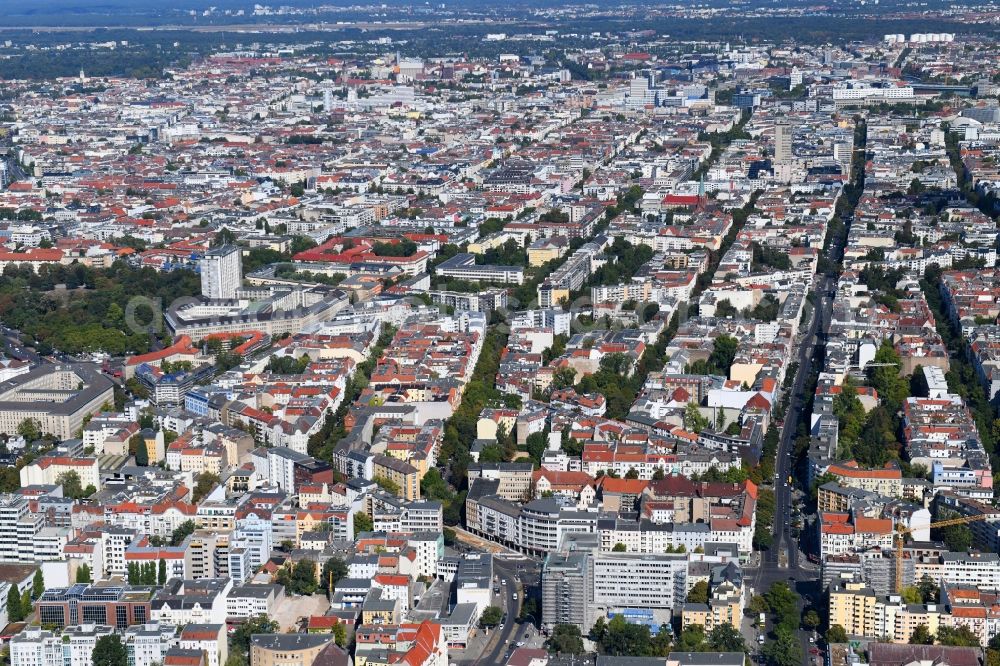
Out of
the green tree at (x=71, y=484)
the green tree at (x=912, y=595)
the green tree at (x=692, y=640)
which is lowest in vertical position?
the green tree at (x=71, y=484)

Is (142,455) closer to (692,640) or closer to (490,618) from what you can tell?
(490,618)

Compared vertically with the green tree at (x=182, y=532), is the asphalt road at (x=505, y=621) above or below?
below

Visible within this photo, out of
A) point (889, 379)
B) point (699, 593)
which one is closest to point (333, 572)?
point (699, 593)

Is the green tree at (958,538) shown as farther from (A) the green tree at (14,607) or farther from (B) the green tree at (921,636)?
(A) the green tree at (14,607)

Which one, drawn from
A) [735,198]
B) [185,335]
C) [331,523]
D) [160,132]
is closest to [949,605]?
[331,523]

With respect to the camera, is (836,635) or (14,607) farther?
(14,607)

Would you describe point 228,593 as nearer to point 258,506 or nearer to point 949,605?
point 258,506

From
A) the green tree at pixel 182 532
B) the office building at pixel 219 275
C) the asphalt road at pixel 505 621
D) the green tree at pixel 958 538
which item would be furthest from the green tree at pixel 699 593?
the office building at pixel 219 275
